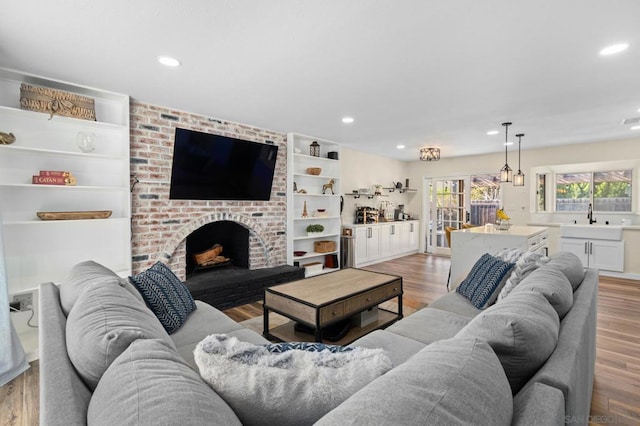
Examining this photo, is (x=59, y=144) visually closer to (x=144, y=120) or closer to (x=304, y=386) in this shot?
(x=144, y=120)

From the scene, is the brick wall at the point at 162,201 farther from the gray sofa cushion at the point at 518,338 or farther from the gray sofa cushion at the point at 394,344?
the gray sofa cushion at the point at 518,338

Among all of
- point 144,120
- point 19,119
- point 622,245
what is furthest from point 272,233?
point 622,245

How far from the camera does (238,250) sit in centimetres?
465

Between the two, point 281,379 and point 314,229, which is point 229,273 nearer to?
point 314,229

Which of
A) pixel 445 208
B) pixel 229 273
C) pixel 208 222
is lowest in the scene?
pixel 229 273

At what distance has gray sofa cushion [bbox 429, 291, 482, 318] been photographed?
88.2 inches

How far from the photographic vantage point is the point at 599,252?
5160 millimetres

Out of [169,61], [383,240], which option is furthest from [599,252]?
[169,61]

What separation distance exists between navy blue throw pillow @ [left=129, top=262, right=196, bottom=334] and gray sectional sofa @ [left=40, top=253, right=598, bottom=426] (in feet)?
1.56

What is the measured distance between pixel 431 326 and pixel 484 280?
73cm

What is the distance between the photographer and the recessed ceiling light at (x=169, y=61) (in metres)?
2.37

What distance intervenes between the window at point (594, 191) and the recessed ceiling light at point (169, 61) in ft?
22.7

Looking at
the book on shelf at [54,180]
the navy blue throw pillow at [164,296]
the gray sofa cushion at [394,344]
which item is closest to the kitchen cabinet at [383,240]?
the gray sofa cushion at [394,344]

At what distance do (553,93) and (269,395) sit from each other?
12.3 feet
